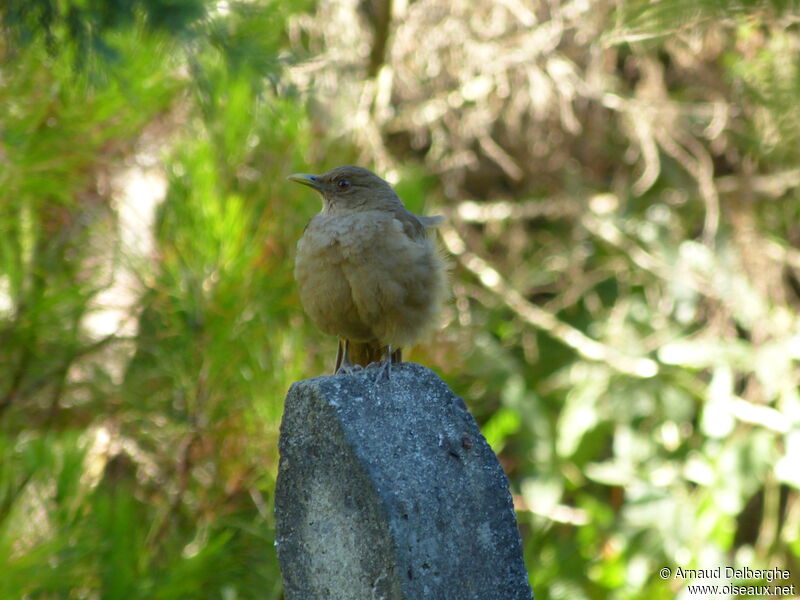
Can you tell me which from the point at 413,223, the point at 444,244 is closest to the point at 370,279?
the point at 413,223

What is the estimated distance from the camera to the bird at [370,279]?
2842 mm

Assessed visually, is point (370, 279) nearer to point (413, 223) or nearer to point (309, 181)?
point (413, 223)

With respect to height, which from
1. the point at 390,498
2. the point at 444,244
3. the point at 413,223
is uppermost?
the point at 390,498

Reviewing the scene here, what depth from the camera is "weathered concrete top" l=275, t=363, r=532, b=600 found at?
1.86 metres

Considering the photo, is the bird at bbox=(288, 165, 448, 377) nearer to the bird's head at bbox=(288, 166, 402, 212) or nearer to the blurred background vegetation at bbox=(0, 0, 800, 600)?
the bird's head at bbox=(288, 166, 402, 212)

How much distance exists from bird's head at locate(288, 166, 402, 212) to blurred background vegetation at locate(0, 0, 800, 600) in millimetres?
347

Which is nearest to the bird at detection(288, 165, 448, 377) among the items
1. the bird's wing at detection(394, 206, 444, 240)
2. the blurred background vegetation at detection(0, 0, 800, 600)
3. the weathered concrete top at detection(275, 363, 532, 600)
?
the bird's wing at detection(394, 206, 444, 240)

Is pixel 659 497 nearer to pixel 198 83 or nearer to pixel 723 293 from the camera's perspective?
pixel 723 293

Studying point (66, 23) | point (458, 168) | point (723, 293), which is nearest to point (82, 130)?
point (66, 23)

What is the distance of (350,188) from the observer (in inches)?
128

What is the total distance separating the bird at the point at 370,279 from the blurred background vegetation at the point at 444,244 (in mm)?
520

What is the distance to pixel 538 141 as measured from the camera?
6.74 m

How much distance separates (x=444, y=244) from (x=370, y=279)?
11.0 feet

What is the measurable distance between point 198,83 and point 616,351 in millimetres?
3712
